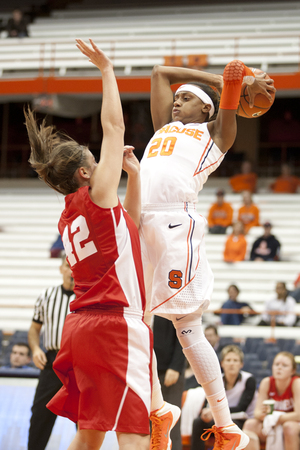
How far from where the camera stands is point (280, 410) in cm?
501

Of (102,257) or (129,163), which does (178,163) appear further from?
(102,257)

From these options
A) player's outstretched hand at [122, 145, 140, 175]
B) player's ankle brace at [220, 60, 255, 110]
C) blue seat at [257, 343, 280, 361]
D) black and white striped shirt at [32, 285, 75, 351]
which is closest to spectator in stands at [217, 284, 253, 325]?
blue seat at [257, 343, 280, 361]

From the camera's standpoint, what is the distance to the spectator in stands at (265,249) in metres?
11.1

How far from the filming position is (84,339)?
2547 millimetres

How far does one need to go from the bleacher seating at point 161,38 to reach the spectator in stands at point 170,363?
10.3m

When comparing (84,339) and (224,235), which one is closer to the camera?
(84,339)

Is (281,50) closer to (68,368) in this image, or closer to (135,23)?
(135,23)

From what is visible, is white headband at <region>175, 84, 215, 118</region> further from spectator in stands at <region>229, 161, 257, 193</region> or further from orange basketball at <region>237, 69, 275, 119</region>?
spectator in stands at <region>229, 161, 257, 193</region>

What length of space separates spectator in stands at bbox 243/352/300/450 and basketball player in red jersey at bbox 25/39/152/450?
2.43 metres

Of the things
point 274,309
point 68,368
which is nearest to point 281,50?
point 274,309

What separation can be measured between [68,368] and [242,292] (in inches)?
333

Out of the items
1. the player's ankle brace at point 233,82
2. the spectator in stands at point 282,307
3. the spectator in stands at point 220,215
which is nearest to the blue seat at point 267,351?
the spectator in stands at point 282,307

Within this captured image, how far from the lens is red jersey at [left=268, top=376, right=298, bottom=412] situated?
16.4 ft

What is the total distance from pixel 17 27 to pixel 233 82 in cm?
1511
